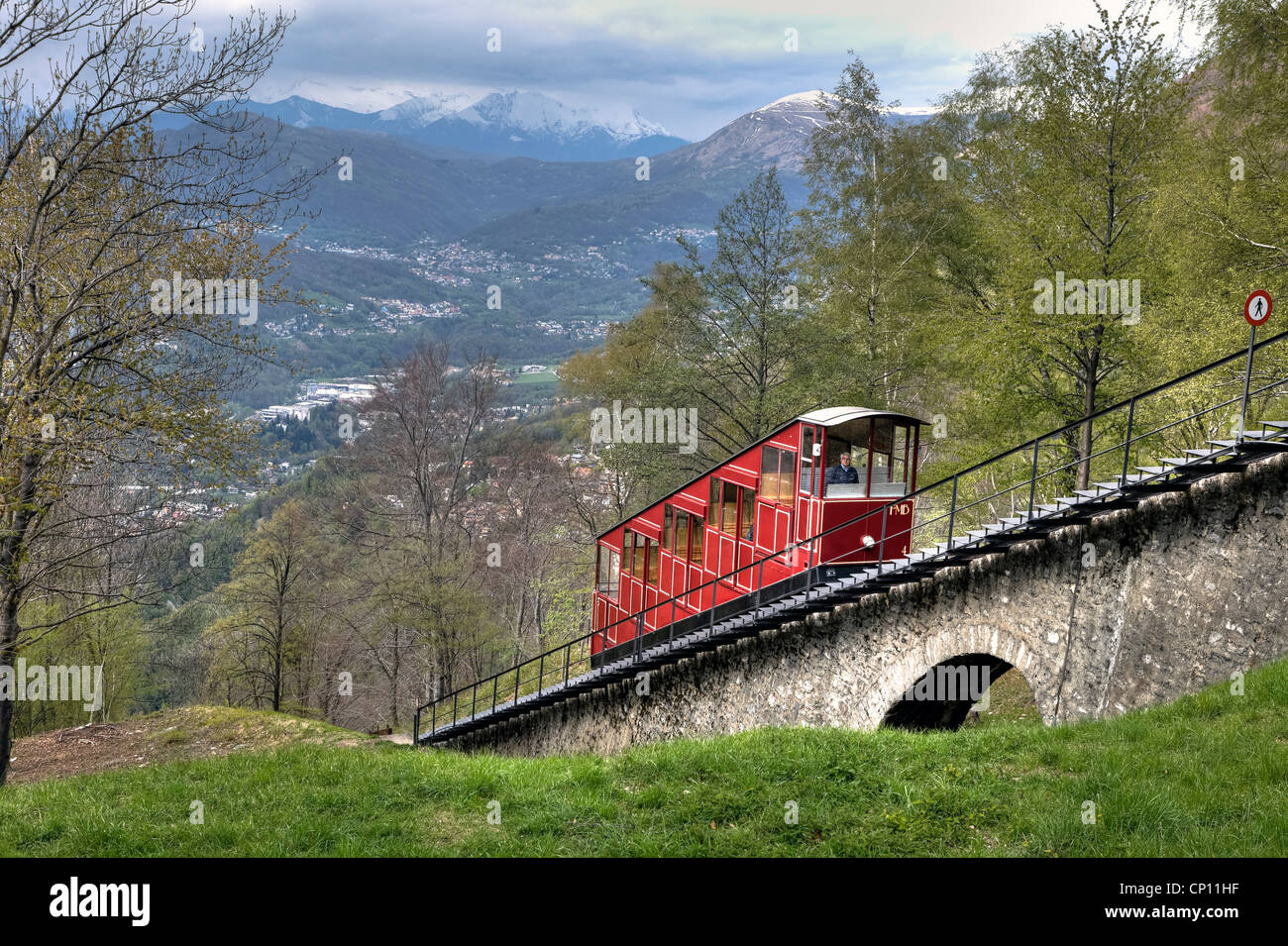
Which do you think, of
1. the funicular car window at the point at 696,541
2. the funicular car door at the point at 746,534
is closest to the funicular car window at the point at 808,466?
the funicular car door at the point at 746,534

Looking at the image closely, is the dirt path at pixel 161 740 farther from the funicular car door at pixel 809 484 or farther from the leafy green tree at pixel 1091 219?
the leafy green tree at pixel 1091 219

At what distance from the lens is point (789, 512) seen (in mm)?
13914

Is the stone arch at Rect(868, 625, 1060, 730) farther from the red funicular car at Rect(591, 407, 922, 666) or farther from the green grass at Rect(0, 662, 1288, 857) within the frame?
the green grass at Rect(0, 662, 1288, 857)

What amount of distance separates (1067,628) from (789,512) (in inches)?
190

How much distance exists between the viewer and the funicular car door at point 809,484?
520 inches

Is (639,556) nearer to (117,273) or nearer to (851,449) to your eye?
(851,449)

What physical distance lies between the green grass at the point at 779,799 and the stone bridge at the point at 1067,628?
3.59 feet

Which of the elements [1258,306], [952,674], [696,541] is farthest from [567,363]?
[1258,306]

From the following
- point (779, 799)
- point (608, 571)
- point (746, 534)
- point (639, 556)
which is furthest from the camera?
point (608, 571)

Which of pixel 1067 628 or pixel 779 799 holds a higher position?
pixel 1067 628

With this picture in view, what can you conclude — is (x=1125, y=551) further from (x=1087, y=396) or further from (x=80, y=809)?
(x=80, y=809)

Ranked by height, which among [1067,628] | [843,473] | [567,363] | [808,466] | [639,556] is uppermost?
[567,363]
